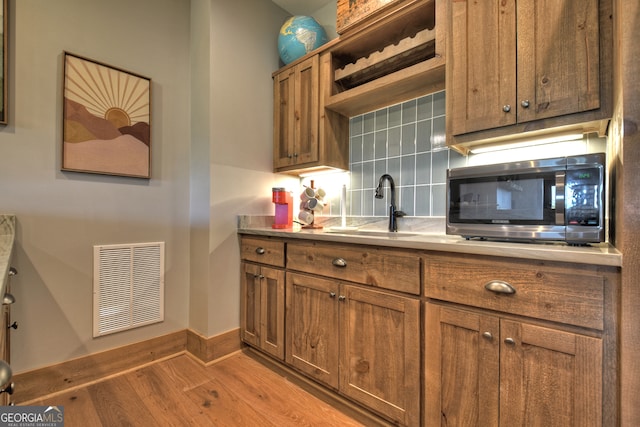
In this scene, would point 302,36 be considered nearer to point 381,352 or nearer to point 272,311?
point 272,311

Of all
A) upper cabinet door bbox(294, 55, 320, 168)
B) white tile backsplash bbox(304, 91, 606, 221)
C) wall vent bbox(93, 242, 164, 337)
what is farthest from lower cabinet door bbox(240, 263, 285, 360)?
upper cabinet door bbox(294, 55, 320, 168)

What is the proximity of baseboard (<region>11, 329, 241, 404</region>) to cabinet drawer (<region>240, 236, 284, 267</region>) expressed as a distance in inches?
23.2

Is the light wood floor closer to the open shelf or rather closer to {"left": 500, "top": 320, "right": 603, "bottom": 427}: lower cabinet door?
{"left": 500, "top": 320, "right": 603, "bottom": 427}: lower cabinet door

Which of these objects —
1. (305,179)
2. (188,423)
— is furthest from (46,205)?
(305,179)

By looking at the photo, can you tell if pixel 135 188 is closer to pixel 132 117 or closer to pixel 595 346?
pixel 132 117

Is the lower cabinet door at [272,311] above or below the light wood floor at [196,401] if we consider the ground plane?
above

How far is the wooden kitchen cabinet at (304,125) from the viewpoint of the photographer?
2.03 meters

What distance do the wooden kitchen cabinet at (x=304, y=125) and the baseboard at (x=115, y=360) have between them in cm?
138

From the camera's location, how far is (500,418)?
993mm

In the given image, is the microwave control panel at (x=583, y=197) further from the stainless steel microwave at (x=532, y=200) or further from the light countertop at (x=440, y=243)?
the light countertop at (x=440, y=243)

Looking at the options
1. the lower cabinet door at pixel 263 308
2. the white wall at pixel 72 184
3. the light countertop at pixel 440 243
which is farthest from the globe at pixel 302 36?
the lower cabinet door at pixel 263 308

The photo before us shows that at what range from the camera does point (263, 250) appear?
1.92 m

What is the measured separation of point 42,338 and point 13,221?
67cm

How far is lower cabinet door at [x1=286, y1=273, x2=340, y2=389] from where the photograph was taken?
4.88ft
